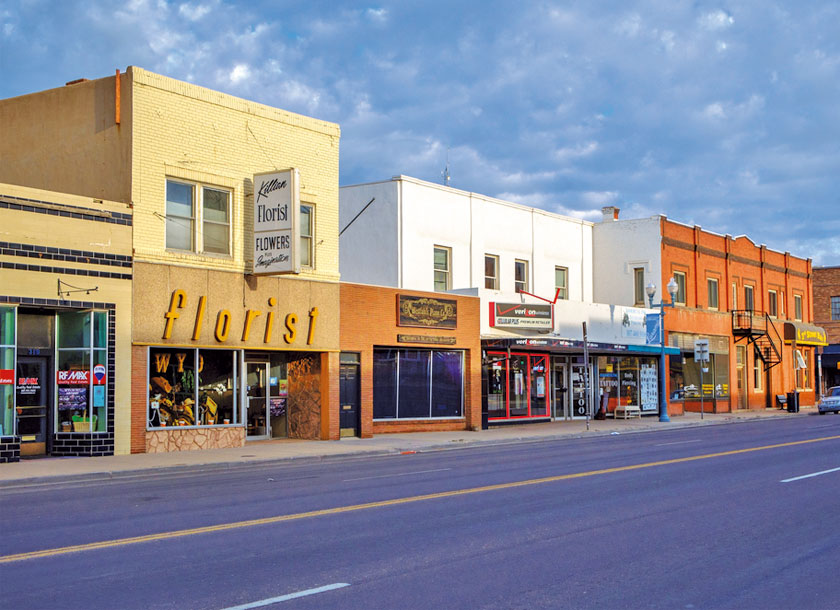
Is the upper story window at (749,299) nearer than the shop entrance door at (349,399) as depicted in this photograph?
No

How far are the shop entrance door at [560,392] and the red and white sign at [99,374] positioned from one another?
2075 centimetres

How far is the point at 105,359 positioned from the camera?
21297 millimetres

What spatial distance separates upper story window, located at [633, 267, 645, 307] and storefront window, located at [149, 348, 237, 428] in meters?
24.3

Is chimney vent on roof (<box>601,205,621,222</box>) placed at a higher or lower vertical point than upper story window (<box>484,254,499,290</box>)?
higher

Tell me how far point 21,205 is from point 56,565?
13.2 metres

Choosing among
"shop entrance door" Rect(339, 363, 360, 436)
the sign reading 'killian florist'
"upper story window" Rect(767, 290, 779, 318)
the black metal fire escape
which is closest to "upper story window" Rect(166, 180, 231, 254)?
the sign reading 'killian florist'

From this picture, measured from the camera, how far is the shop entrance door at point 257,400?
26.1m

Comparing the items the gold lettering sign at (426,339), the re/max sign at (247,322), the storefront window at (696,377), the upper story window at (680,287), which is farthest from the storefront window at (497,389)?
the upper story window at (680,287)

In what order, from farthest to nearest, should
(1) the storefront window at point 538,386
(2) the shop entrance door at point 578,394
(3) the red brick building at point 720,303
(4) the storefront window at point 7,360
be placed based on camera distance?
1. (3) the red brick building at point 720,303
2. (2) the shop entrance door at point 578,394
3. (1) the storefront window at point 538,386
4. (4) the storefront window at point 7,360

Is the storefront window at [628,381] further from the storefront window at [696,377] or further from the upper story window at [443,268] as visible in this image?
the upper story window at [443,268]

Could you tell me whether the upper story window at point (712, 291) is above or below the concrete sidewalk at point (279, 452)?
above

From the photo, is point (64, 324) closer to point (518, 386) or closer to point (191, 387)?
point (191, 387)

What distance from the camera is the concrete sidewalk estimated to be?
17.8m

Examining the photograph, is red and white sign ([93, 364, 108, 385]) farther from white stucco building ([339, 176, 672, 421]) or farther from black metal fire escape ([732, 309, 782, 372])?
black metal fire escape ([732, 309, 782, 372])
